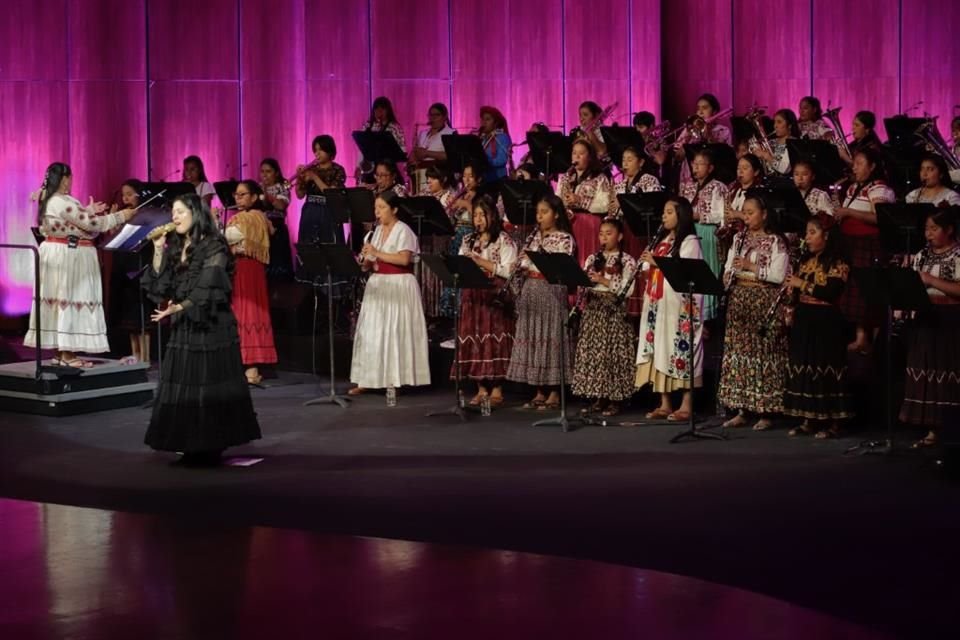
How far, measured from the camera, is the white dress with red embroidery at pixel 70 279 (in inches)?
438

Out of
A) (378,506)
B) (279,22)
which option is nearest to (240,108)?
(279,22)

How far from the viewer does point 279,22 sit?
1526 centimetres

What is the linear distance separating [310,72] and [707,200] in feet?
19.3

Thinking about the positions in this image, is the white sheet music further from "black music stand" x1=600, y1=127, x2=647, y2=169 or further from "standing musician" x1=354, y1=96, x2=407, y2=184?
"black music stand" x1=600, y1=127, x2=647, y2=169

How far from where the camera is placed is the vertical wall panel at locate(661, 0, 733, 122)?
49.7 feet

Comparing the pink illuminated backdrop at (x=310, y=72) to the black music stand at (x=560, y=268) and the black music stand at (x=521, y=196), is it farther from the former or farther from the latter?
the black music stand at (x=560, y=268)

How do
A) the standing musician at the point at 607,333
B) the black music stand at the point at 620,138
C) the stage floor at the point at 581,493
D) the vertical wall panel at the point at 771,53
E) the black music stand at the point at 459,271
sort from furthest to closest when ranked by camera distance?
1. the vertical wall panel at the point at 771,53
2. the black music stand at the point at 620,138
3. the standing musician at the point at 607,333
4. the black music stand at the point at 459,271
5. the stage floor at the point at 581,493

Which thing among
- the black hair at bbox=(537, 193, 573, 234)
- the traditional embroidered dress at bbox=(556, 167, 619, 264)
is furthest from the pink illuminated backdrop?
the black hair at bbox=(537, 193, 573, 234)

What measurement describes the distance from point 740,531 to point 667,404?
10.8ft

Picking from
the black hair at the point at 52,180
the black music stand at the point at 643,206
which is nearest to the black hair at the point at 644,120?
the black music stand at the point at 643,206

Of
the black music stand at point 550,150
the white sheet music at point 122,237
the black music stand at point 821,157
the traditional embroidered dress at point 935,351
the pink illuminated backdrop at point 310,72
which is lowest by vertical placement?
the traditional embroidered dress at point 935,351

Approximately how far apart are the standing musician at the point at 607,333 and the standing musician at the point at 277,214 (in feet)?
14.0

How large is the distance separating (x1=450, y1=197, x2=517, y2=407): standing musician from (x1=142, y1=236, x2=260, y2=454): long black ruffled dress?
99.0 inches

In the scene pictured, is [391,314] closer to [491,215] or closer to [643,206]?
[491,215]
